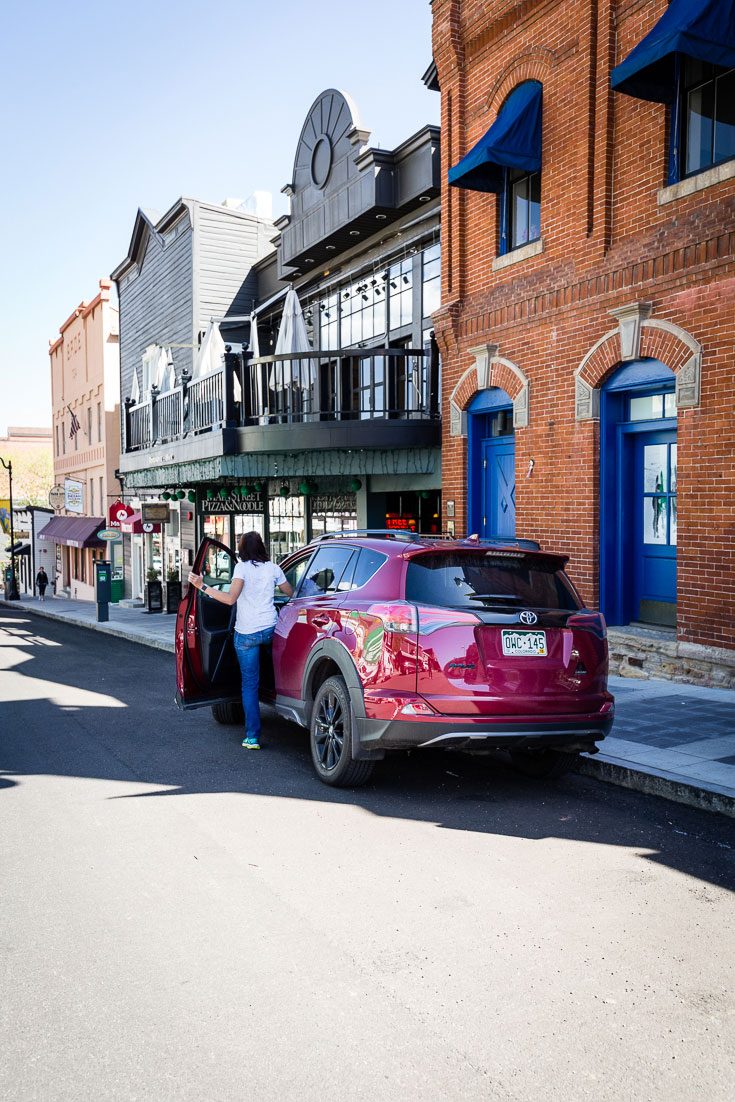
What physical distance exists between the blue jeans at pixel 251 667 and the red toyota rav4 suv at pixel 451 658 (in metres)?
0.67

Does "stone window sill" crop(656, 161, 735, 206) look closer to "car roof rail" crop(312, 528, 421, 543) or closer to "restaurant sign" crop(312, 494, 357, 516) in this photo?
"car roof rail" crop(312, 528, 421, 543)

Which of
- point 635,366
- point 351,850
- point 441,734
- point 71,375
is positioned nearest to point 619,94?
point 635,366

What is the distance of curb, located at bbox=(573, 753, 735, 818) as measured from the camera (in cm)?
581

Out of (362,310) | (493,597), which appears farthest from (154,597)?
(493,597)

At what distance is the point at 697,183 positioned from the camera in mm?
9562

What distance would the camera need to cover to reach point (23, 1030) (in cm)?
329

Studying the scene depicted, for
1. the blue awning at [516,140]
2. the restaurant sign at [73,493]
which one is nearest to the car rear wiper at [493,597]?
the blue awning at [516,140]

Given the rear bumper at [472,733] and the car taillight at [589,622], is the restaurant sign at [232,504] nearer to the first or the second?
the car taillight at [589,622]

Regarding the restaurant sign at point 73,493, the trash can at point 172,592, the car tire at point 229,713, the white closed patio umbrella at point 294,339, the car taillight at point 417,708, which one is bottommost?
the trash can at point 172,592

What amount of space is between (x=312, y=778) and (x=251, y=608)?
153 cm

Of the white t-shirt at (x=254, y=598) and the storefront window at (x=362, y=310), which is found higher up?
the storefront window at (x=362, y=310)

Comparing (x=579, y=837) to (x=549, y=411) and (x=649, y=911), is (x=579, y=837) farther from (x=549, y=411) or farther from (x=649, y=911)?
(x=549, y=411)

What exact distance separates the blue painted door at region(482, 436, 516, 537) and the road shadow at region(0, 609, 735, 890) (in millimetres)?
5384

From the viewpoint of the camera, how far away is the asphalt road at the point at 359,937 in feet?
10.0
